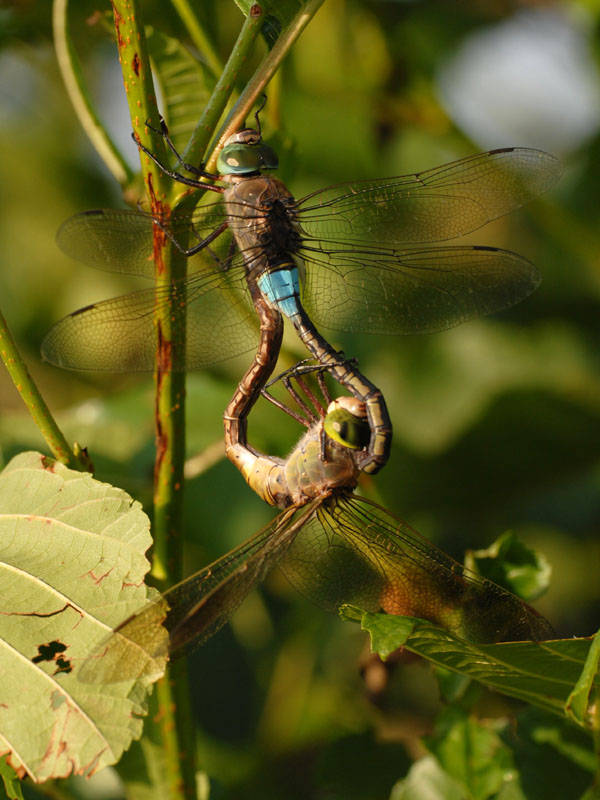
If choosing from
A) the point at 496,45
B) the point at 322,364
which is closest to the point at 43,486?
the point at 322,364

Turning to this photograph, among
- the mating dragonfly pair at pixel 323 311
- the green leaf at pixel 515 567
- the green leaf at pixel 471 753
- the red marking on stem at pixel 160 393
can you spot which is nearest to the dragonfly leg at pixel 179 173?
the mating dragonfly pair at pixel 323 311

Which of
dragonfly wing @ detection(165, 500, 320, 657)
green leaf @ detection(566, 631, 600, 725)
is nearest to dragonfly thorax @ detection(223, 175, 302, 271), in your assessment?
dragonfly wing @ detection(165, 500, 320, 657)

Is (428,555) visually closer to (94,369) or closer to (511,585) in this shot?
(511,585)

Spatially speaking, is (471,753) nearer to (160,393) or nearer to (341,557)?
(341,557)

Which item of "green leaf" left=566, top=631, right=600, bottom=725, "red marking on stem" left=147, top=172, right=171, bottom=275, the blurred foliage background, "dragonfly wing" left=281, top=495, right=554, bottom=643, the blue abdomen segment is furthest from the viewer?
the blurred foliage background

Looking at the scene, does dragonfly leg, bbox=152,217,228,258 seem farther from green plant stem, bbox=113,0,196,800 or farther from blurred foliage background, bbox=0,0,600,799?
blurred foliage background, bbox=0,0,600,799
